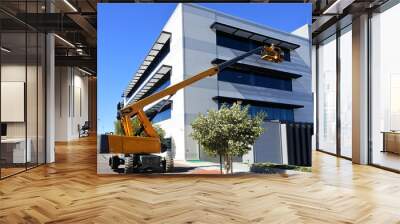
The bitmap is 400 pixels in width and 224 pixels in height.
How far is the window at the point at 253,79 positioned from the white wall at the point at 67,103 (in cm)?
1158

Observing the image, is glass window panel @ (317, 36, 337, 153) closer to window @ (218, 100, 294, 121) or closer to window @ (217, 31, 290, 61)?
window @ (218, 100, 294, 121)

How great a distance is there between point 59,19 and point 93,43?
5125mm

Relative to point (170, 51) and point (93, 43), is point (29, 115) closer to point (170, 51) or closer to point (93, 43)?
point (170, 51)

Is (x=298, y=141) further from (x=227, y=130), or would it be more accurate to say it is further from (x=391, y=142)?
(x=391, y=142)

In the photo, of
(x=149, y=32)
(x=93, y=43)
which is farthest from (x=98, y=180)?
(x=93, y=43)

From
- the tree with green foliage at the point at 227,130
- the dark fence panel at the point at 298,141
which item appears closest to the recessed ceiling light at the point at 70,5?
the tree with green foliage at the point at 227,130

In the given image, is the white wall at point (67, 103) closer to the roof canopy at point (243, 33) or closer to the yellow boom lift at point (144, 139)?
the yellow boom lift at point (144, 139)

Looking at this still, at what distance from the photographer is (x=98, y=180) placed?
6.42 metres

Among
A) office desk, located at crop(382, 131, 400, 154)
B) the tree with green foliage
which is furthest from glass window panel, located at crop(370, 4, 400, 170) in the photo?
the tree with green foliage

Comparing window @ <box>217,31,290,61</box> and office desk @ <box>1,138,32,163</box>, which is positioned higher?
window @ <box>217,31,290,61</box>

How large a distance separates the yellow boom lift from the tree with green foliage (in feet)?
2.11

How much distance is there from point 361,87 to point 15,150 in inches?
279

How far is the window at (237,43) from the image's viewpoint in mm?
6633

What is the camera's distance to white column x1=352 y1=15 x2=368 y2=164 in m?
8.19
